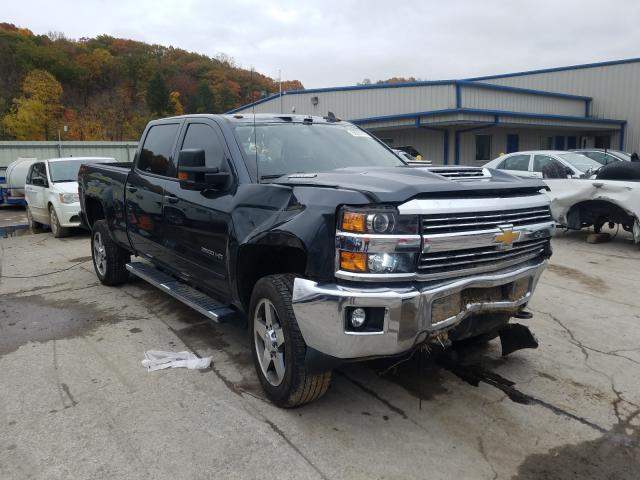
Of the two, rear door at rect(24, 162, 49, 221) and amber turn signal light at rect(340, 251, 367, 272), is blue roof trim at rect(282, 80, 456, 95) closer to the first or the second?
rear door at rect(24, 162, 49, 221)

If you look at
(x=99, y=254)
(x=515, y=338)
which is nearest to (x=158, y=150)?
(x=99, y=254)

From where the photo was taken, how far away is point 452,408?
344cm

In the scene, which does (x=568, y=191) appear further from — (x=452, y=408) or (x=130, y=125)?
(x=130, y=125)

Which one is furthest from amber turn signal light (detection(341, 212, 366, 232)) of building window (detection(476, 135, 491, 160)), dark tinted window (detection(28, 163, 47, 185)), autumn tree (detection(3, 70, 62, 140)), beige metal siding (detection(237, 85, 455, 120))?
autumn tree (detection(3, 70, 62, 140))

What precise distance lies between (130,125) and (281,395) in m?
62.9

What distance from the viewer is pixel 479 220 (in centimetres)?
306

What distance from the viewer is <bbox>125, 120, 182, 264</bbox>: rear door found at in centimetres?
493

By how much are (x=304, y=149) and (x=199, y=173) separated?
35.2 inches

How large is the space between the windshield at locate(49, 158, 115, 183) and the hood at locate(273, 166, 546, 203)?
9.44m

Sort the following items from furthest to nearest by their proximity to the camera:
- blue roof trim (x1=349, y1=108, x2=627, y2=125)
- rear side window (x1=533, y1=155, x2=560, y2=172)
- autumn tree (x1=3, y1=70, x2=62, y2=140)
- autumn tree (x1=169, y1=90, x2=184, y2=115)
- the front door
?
autumn tree (x1=3, y1=70, x2=62, y2=140), autumn tree (x1=169, y1=90, x2=184, y2=115), blue roof trim (x1=349, y1=108, x2=627, y2=125), rear side window (x1=533, y1=155, x2=560, y2=172), the front door

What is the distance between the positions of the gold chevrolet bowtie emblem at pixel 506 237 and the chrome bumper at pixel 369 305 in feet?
1.09

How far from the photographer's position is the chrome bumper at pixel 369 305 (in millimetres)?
2723

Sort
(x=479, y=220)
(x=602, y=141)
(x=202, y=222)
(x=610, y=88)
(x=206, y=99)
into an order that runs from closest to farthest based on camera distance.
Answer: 1. (x=479, y=220)
2. (x=202, y=222)
3. (x=206, y=99)
4. (x=610, y=88)
5. (x=602, y=141)

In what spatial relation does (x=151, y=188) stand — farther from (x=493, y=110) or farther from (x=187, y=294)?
(x=493, y=110)
